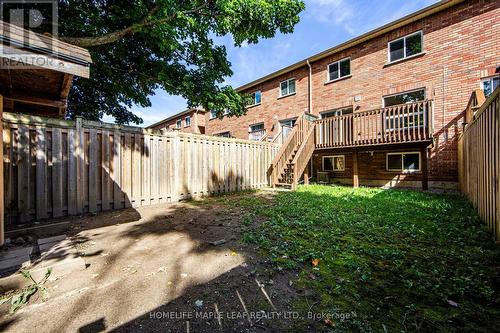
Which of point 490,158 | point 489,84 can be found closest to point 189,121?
point 489,84

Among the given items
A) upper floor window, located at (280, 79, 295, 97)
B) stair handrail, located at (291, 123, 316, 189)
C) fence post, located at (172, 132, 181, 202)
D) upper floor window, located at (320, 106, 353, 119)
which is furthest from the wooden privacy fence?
upper floor window, located at (280, 79, 295, 97)

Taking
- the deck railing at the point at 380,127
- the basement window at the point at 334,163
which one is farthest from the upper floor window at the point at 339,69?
the basement window at the point at 334,163

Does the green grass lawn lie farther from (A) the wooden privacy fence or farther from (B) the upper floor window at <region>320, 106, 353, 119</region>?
(B) the upper floor window at <region>320, 106, 353, 119</region>

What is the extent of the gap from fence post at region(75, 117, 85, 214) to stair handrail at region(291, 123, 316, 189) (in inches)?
276

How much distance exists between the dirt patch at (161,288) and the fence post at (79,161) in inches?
48.5

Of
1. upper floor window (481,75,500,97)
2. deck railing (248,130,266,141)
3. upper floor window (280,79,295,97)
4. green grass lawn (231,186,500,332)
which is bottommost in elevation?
green grass lawn (231,186,500,332)

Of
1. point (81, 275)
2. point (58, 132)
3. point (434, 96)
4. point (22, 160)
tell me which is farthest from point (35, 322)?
point (434, 96)

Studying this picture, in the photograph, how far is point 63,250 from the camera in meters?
3.04

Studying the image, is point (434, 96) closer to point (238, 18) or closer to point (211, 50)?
point (238, 18)

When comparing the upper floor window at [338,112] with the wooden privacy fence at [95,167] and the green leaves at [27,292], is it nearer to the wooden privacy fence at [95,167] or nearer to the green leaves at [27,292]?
the wooden privacy fence at [95,167]

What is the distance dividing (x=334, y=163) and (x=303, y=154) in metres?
3.66

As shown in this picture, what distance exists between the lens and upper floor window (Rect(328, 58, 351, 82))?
12016mm

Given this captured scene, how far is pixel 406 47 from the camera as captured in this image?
9.98 meters

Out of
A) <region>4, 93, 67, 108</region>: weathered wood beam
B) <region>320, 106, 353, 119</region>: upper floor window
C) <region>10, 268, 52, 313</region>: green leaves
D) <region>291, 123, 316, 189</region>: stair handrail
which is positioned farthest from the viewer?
<region>320, 106, 353, 119</region>: upper floor window
